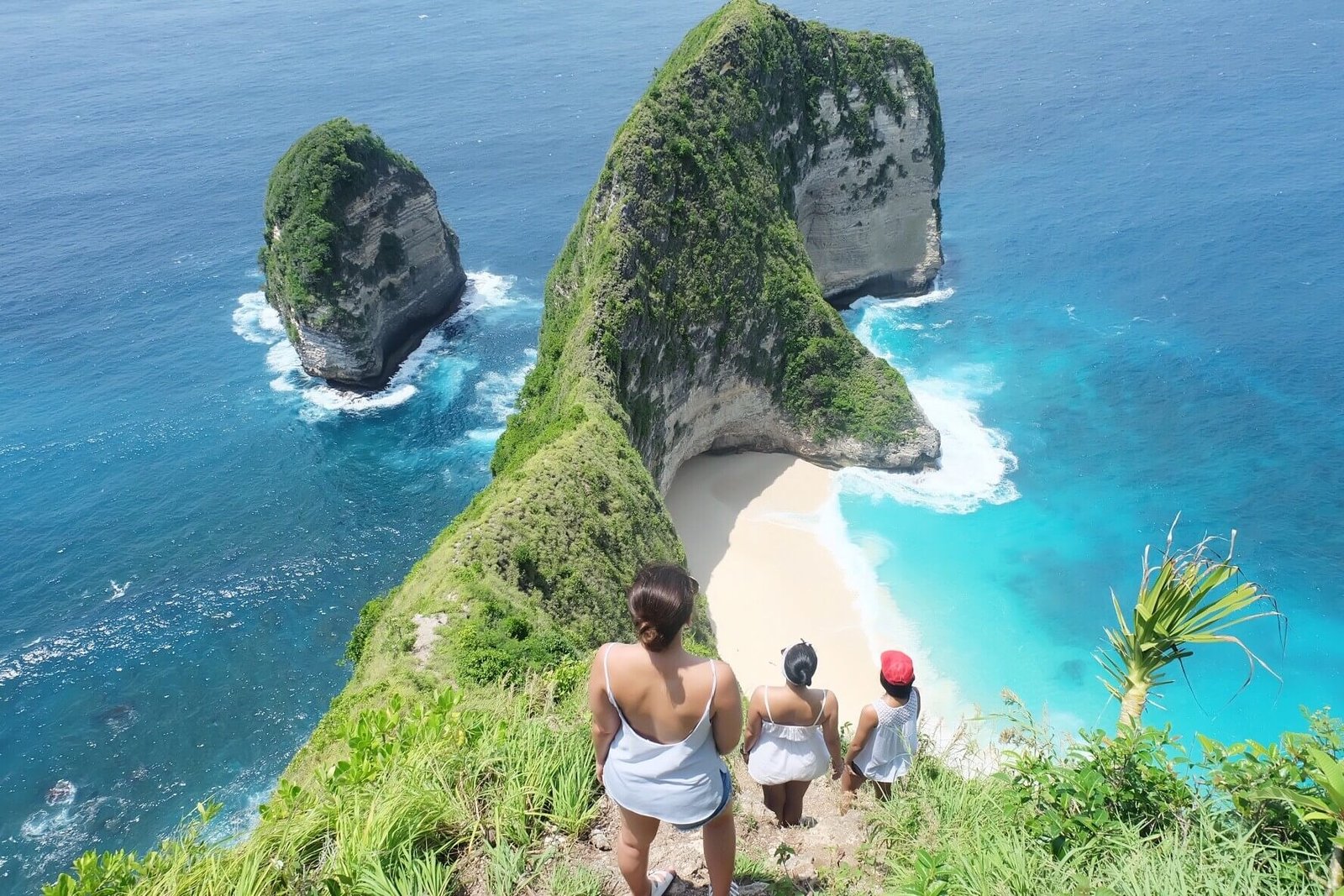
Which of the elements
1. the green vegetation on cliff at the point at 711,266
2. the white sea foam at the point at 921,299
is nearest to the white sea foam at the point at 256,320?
the green vegetation on cliff at the point at 711,266

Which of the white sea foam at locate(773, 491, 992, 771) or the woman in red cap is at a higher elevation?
the woman in red cap

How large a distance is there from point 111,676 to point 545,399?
19901mm

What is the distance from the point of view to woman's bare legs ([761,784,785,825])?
8.87 meters

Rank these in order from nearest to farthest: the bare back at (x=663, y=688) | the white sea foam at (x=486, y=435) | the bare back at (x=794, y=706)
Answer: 1. the bare back at (x=663, y=688)
2. the bare back at (x=794, y=706)
3. the white sea foam at (x=486, y=435)

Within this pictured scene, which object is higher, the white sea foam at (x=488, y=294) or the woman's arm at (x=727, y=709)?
the woman's arm at (x=727, y=709)

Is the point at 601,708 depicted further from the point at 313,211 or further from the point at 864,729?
the point at 313,211

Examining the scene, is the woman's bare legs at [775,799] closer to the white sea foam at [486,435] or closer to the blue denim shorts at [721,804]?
the blue denim shorts at [721,804]

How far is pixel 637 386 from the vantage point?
3500 centimetres

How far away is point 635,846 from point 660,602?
2.20 meters

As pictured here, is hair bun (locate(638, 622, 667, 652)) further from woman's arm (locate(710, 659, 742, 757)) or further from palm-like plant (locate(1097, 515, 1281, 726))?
palm-like plant (locate(1097, 515, 1281, 726))

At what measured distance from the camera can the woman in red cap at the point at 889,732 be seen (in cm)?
913

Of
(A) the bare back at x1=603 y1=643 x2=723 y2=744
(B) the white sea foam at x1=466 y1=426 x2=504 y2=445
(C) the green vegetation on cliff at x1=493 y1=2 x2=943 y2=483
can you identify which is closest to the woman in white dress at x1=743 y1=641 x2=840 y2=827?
(A) the bare back at x1=603 y1=643 x2=723 y2=744

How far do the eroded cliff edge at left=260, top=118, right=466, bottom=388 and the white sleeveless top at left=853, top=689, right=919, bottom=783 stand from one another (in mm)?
46815

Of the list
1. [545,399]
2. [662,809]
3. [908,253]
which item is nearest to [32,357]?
[545,399]
